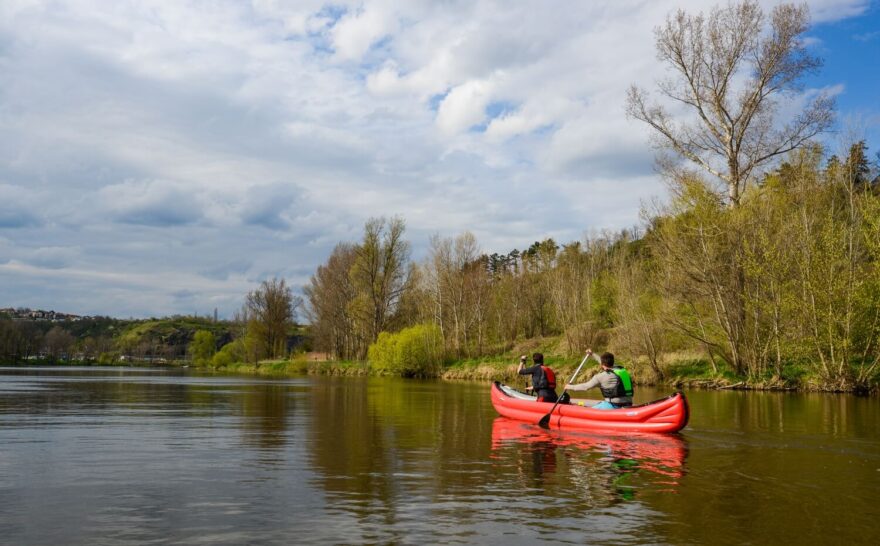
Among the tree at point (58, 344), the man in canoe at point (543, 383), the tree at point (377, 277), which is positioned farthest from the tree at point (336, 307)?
the tree at point (58, 344)

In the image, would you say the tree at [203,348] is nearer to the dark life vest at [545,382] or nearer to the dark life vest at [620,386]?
the dark life vest at [545,382]

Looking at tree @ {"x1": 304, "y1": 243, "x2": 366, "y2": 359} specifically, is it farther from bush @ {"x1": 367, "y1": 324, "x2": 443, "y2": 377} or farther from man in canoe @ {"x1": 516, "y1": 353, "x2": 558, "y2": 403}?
man in canoe @ {"x1": 516, "y1": 353, "x2": 558, "y2": 403}

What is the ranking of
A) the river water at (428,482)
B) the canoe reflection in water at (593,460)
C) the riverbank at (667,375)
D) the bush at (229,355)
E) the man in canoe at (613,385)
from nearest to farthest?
the river water at (428,482)
the canoe reflection in water at (593,460)
the man in canoe at (613,385)
the riverbank at (667,375)
the bush at (229,355)

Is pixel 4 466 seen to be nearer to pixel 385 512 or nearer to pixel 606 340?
pixel 385 512

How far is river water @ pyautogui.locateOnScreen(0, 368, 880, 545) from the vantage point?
22.7 ft

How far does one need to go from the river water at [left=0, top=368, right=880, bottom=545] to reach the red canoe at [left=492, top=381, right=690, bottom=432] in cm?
42

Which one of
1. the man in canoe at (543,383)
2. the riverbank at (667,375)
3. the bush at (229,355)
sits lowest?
the bush at (229,355)

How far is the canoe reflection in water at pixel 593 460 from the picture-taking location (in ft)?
30.7

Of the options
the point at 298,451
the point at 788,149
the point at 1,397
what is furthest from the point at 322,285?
the point at 298,451

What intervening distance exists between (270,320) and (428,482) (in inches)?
2971

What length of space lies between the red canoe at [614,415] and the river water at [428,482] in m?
0.42

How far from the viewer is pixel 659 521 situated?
7406mm

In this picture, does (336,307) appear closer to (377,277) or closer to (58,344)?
(377,277)

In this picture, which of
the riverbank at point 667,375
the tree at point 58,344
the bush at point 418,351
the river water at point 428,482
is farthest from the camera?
the tree at point 58,344
